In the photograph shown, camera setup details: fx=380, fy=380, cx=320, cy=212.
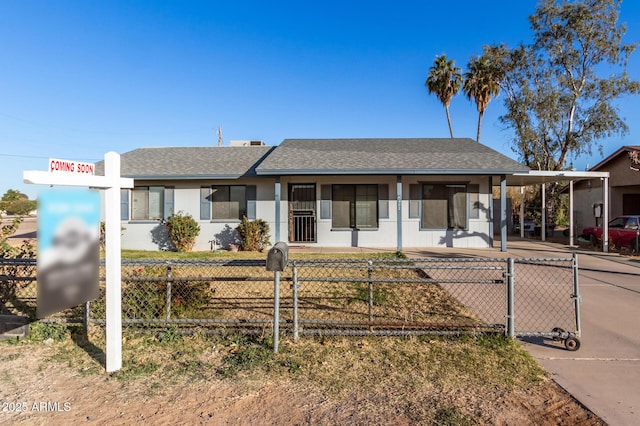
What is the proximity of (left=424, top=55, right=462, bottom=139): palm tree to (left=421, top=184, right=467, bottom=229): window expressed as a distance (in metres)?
18.2

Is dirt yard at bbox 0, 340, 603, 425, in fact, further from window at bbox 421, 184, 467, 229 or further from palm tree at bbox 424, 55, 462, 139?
palm tree at bbox 424, 55, 462, 139

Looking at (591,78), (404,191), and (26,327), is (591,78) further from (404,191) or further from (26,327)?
(26,327)

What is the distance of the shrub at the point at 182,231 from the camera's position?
542 inches

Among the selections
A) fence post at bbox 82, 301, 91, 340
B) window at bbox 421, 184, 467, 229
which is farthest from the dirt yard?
window at bbox 421, 184, 467, 229

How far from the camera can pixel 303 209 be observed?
1481 cm

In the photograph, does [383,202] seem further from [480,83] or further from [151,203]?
[480,83]

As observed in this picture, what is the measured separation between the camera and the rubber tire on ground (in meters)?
4.28

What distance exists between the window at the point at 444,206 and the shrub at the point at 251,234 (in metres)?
6.20

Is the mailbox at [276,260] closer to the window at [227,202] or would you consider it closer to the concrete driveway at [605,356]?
the concrete driveway at [605,356]

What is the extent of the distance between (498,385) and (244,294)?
15.0ft

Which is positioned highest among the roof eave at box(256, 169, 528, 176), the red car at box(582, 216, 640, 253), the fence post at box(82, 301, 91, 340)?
the roof eave at box(256, 169, 528, 176)

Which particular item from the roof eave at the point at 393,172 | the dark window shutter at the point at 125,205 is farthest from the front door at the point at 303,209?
the dark window shutter at the point at 125,205

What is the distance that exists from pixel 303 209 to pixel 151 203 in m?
5.88

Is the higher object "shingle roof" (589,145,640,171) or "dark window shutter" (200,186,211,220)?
"shingle roof" (589,145,640,171)
